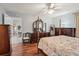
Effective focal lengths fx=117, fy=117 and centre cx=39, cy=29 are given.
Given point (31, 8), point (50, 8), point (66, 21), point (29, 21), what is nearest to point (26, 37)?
point (29, 21)

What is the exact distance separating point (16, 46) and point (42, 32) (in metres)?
0.52

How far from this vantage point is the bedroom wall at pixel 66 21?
2.03 meters

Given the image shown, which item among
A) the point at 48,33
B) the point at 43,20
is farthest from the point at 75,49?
the point at 43,20

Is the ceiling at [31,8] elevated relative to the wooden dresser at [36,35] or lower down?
elevated

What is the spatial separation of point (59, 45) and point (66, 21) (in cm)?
44

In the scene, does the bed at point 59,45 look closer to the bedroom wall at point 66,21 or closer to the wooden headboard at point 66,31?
the wooden headboard at point 66,31

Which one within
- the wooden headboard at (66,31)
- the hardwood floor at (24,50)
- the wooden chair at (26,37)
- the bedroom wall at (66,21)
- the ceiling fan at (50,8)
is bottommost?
the hardwood floor at (24,50)

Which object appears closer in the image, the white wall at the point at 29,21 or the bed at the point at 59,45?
the bed at the point at 59,45

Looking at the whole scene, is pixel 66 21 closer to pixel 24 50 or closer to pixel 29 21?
pixel 29 21

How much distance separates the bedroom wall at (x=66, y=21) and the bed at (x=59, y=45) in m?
0.21

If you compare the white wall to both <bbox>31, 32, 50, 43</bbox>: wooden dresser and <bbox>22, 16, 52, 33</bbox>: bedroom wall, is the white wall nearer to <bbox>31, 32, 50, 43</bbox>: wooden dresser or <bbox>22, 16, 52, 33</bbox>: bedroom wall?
<bbox>22, 16, 52, 33</bbox>: bedroom wall

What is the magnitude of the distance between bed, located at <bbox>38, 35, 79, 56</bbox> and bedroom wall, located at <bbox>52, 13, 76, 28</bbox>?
0.21 meters

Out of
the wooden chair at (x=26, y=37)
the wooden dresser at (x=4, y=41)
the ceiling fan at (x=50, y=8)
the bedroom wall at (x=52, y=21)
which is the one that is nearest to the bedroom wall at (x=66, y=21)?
the bedroom wall at (x=52, y=21)

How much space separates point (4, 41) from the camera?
6.64 ft
